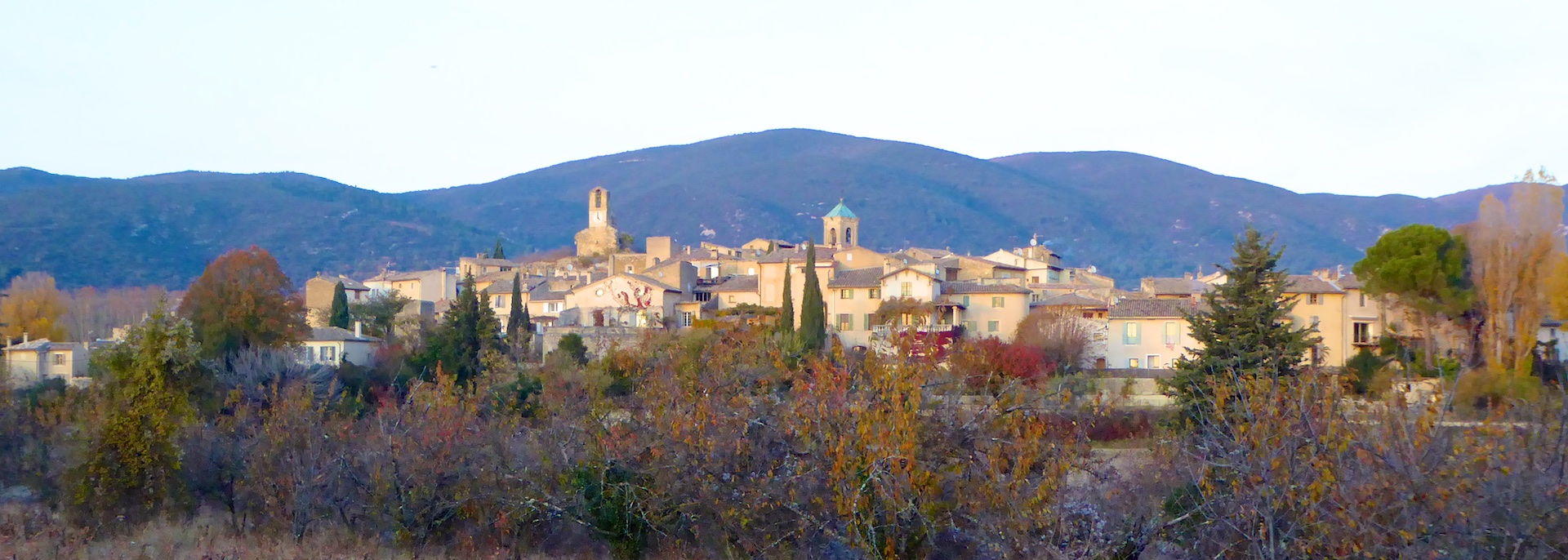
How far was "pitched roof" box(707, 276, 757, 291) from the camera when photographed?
56.9 meters

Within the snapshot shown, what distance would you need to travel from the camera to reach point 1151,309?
150 ft

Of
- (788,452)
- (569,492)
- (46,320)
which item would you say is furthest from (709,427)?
(46,320)

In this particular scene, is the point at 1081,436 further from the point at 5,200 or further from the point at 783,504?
the point at 5,200

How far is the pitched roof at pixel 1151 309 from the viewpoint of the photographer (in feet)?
148

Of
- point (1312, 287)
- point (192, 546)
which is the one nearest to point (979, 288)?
point (1312, 287)

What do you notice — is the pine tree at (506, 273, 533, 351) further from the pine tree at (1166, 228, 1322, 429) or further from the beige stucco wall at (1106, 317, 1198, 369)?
the pine tree at (1166, 228, 1322, 429)

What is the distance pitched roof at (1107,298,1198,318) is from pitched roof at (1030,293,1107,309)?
210 centimetres

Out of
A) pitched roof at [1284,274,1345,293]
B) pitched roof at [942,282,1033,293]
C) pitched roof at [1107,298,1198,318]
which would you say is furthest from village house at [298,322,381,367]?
pitched roof at [1284,274,1345,293]

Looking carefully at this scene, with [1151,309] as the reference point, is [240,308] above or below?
above

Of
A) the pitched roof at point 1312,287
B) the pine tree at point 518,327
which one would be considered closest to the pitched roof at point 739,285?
the pine tree at point 518,327

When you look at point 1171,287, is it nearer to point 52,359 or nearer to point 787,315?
point 787,315

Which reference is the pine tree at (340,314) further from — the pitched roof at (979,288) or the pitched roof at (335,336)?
the pitched roof at (979,288)

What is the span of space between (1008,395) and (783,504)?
2572mm

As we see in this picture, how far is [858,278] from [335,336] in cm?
2118
